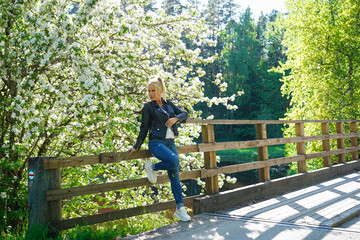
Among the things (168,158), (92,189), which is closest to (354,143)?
(168,158)

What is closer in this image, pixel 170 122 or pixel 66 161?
pixel 66 161

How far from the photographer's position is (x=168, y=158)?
469 centimetres

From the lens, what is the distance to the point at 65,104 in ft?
19.6

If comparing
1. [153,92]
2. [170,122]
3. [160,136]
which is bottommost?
[160,136]

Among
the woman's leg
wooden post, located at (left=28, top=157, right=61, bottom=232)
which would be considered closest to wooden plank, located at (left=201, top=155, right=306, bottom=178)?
the woman's leg

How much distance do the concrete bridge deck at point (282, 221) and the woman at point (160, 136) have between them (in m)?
0.50

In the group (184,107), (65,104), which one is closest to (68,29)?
(65,104)

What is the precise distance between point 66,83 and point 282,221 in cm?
420

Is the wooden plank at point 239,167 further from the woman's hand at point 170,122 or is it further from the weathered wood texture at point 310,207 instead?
the woman's hand at point 170,122

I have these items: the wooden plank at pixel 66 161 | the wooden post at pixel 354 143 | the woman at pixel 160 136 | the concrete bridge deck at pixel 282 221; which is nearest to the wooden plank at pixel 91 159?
the wooden plank at pixel 66 161

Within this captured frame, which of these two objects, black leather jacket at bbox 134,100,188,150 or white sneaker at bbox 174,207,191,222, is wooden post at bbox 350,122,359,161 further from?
black leather jacket at bbox 134,100,188,150

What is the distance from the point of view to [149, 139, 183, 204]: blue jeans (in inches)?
185

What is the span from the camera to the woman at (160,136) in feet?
15.5

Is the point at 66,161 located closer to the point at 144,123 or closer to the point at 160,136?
the point at 144,123
